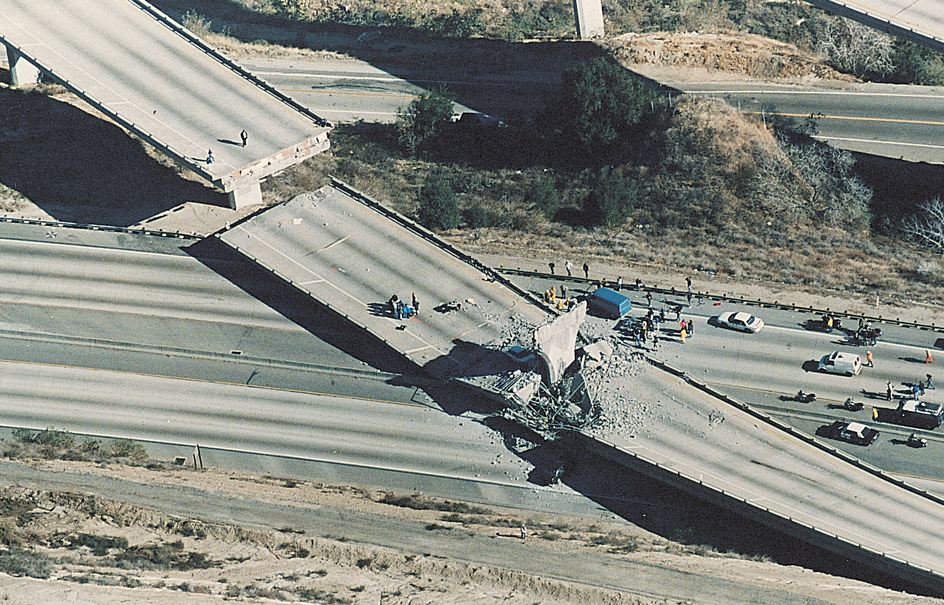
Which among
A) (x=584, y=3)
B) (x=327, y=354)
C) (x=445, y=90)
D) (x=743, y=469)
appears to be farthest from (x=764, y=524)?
(x=584, y=3)

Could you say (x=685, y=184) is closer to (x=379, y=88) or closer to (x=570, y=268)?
(x=570, y=268)

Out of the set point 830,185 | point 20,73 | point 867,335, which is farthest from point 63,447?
point 830,185

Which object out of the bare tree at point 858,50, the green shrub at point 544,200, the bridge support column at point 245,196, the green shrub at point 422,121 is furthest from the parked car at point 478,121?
the bare tree at point 858,50

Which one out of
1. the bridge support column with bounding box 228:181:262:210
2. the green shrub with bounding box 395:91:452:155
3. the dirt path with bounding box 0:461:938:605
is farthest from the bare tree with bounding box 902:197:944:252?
the bridge support column with bounding box 228:181:262:210

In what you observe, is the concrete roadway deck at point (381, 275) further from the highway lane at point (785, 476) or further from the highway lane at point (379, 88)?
the highway lane at point (379, 88)

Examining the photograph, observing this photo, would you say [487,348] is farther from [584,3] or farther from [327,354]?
[584,3]

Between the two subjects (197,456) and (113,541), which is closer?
(113,541)
